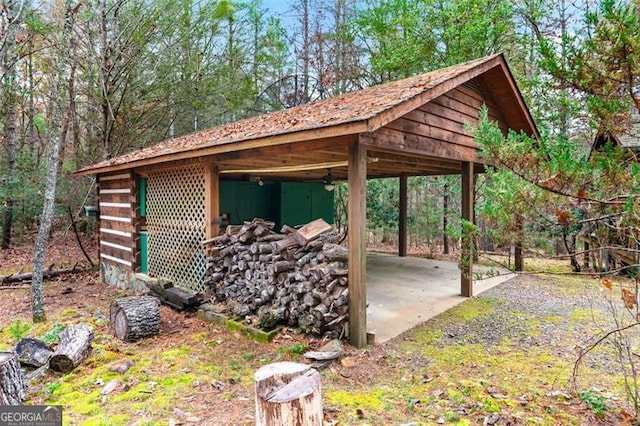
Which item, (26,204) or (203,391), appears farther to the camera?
(26,204)

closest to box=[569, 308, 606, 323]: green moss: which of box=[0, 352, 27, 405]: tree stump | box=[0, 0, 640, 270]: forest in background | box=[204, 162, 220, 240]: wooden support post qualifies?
box=[0, 0, 640, 270]: forest in background

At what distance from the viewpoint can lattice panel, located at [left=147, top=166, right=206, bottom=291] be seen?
5.48 metres

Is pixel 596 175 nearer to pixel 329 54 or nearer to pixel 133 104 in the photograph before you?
pixel 133 104

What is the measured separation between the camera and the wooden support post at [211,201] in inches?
204

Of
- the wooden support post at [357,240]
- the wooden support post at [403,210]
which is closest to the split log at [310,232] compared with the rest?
the wooden support post at [357,240]

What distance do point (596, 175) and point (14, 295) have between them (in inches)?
346

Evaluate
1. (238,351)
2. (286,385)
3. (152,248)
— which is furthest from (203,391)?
(152,248)

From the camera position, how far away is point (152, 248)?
6535mm

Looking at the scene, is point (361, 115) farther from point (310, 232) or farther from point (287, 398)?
point (287, 398)

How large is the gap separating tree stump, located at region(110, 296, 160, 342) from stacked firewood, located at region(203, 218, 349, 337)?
2.97 ft

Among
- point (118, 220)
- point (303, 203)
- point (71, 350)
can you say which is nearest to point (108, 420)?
point (71, 350)

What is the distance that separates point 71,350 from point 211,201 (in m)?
2.44

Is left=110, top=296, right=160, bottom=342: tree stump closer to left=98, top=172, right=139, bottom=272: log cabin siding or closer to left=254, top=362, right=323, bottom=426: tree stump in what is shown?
left=98, top=172, right=139, bottom=272: log cabin siding

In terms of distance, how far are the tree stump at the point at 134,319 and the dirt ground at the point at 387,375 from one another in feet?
0.42
